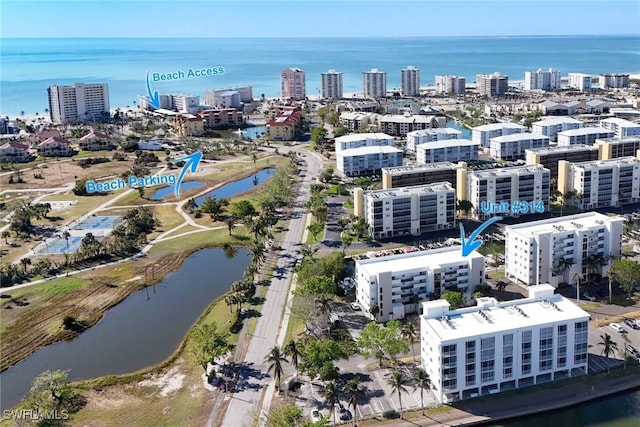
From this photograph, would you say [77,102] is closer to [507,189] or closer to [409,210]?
[409,210]

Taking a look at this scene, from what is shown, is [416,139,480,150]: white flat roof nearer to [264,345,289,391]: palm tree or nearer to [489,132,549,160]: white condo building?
[489,132,549,160]: white condo building

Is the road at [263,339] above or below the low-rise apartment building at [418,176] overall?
below

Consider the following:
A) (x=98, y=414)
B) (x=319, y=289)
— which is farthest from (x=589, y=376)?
(x=98, y=414)

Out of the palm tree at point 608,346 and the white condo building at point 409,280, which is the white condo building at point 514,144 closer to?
the white condo building at point 409,280

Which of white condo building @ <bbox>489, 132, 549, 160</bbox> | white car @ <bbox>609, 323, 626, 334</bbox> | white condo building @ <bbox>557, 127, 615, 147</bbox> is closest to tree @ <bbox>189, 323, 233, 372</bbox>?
white car @ <bbox>609, 323, 626, 334</bbox>

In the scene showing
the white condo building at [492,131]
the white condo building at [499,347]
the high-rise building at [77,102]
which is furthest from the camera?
the high-rise building at [77,102]

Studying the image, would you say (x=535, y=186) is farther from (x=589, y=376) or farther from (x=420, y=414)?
(x=420, y=414)


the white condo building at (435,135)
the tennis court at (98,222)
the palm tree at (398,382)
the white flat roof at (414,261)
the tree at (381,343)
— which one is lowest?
the palm tree at (398,382)

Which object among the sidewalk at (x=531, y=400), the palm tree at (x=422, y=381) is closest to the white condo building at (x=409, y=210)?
the palm tree at (x=422, y=381)
